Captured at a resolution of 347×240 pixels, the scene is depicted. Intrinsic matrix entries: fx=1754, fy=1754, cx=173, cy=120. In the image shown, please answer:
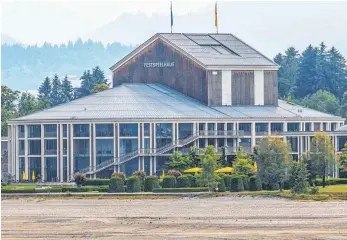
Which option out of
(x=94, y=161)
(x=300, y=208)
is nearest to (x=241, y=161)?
(x=94, y=161)

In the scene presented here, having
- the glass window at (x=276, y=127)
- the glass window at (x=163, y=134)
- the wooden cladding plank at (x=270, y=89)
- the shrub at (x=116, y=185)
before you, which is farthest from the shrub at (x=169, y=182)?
the wooden cladding plank at (x=270, y=89)

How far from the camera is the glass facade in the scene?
502 ft

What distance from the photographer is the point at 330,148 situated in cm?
13862

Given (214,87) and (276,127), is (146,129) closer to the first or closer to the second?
(276,127)

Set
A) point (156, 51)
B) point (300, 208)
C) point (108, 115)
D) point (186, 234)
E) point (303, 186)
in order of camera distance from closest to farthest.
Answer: point (186, 234)
point (300, 208)
point (303, 186)
point (108, 115)
point (156, 51)

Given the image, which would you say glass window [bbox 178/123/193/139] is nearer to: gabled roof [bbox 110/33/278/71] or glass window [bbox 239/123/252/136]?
glass window [bbox 239/123/252/136]

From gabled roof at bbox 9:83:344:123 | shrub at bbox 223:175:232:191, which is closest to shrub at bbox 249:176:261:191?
shrub at bbox 223:175:232:191

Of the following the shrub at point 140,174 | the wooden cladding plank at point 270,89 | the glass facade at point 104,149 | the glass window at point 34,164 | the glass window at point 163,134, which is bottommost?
the shrub at point 140,174

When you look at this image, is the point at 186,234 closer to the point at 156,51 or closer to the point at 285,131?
the point at 285,131

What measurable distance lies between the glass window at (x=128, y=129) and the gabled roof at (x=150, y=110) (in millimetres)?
826

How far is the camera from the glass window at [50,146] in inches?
6058

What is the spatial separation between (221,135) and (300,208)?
42.0 meters

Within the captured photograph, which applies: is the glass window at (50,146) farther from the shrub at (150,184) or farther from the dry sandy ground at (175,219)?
the dry sandy ground at (175,219)

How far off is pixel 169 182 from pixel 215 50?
114 feet
